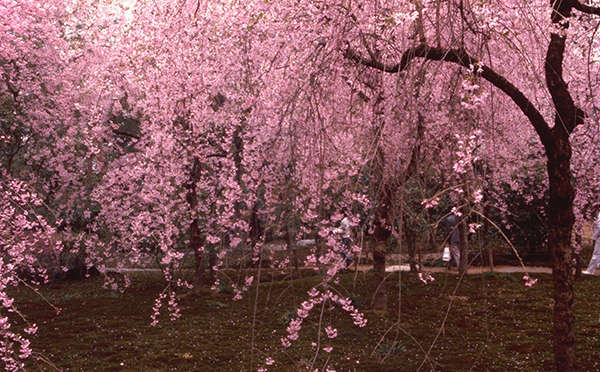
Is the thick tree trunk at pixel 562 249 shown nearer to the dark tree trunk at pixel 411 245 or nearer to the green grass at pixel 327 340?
the green grass at pixel 327 340

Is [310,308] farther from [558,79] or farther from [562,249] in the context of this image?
[558,79]

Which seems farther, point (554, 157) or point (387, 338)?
point (387, 338)

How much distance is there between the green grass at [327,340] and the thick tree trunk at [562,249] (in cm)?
69

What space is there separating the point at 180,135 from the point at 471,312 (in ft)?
20.5

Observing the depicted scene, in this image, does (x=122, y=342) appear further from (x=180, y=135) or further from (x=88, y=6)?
(x=88, y=6)

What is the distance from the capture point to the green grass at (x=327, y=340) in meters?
7.09

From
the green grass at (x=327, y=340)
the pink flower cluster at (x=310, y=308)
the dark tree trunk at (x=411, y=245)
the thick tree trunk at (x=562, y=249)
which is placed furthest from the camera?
the dark tree trunk at (x=411, y=245)

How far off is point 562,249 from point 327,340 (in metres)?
4.05

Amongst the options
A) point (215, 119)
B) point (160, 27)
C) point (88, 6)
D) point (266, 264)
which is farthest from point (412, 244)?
point (88, 6)

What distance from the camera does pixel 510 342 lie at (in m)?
7.84

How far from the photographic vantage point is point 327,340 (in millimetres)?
8227

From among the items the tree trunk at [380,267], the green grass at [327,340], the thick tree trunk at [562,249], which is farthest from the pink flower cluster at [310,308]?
the tree trunk at [380,267]

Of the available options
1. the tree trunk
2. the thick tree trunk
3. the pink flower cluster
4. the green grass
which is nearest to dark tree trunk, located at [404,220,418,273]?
the green grass

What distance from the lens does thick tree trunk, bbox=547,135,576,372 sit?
5.07 m
